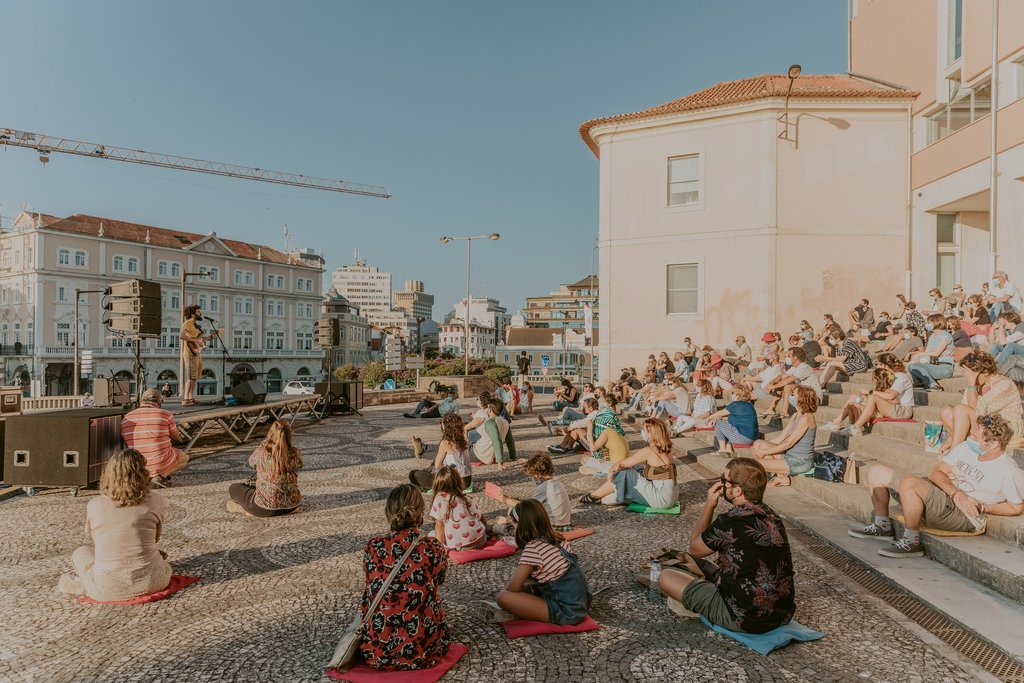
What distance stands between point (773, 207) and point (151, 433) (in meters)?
17.5

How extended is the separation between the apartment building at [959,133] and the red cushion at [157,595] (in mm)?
17221

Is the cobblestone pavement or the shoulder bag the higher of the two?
the shoulder bag

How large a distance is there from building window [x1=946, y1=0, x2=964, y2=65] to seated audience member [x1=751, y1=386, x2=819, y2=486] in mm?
14290

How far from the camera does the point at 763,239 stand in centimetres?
1883

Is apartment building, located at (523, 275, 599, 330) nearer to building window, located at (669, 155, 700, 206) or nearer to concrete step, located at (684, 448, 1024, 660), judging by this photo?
building window, located at (669, 155, 700, 206)

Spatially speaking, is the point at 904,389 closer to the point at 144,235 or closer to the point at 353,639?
the point at 353,639

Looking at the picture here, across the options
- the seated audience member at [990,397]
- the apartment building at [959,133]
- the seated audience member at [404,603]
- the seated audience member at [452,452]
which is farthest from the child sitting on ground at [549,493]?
the apartment building at [959,133]

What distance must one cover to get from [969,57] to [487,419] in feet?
52.3

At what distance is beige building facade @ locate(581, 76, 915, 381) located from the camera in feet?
61.3

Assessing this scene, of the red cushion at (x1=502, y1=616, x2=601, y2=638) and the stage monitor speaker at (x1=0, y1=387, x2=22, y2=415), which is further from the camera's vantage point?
the stage monitor speaker at (x1=0, y1=387, x2=22, y2=415)

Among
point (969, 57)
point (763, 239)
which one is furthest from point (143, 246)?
point (969, 57)

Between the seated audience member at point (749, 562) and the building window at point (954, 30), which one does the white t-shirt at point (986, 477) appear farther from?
the building window at point (954, 30)

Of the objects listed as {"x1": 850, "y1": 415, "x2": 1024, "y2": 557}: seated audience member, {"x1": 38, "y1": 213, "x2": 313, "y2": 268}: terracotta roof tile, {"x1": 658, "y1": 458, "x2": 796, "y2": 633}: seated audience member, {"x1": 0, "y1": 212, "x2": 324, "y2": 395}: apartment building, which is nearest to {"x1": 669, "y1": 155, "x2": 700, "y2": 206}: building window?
{"x1": 850, "y1": 415, "x2": 1024, "y2": 557}: seated audience member

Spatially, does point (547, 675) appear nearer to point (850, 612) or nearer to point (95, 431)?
point (850, 612)
